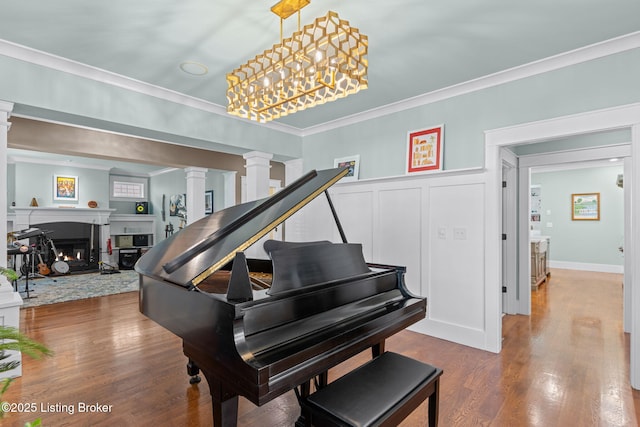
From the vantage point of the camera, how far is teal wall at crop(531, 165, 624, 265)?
716 cm

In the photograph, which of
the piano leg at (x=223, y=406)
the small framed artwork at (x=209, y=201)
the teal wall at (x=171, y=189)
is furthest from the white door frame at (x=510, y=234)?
the small framed artwork at (x=209, y=201)

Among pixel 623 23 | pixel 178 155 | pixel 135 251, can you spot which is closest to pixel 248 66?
pixel 623 23

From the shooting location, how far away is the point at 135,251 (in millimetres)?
8188

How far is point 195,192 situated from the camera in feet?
19.8

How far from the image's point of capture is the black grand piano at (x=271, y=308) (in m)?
1.24

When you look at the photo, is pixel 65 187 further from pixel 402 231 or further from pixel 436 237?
pixel 436 237

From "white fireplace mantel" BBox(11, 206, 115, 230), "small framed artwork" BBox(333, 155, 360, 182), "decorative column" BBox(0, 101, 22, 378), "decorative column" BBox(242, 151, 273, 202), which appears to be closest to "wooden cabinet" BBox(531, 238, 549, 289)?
"small framed artwork" BBox(333, 155, 360, 182)

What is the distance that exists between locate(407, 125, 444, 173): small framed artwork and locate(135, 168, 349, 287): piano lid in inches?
71.2

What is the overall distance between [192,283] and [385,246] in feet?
9.27

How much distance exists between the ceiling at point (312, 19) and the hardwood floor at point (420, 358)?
2625 mm

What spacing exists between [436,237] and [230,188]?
449cm

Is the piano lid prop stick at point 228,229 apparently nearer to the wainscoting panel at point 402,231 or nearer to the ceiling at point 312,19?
the ceiling at point 312,19

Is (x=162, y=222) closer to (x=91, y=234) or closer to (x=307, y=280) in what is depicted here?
(x=91, y=234)

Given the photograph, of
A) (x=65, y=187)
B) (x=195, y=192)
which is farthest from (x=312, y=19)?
(x=65, y=187)
